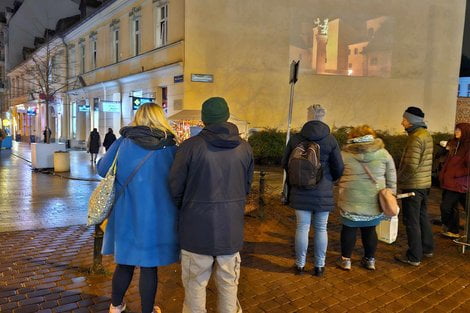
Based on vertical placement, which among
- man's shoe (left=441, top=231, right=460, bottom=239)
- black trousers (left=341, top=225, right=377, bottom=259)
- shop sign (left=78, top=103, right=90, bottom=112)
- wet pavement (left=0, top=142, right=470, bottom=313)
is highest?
shop sign (left=78, top=103, right=90, bottom=112)

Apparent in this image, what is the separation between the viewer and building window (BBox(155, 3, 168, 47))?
17.3 m

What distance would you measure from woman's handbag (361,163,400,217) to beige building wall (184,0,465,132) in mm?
12130

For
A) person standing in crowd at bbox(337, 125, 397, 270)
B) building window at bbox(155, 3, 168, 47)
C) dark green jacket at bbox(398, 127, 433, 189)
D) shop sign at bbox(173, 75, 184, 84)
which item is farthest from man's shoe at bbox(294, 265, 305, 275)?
building window at bbox(155, 3, 168, 47)

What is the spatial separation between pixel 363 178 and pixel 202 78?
40.0 feet

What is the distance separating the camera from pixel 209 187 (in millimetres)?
2854

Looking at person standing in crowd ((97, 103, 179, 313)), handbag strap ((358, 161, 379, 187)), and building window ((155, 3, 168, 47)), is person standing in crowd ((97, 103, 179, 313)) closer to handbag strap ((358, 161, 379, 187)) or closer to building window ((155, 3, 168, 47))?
handbag strap ((358, 161, 379, 187))

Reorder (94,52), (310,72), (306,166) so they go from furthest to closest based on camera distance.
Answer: (94,52)
(310,72)
(306,166)

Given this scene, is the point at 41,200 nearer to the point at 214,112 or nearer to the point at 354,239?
the point at 354,239

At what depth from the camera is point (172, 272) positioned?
4.67m

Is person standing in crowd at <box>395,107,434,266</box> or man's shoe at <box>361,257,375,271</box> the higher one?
person standing in crowd at <box>395,107,434,266</box>

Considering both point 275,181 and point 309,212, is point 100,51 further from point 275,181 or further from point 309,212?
point 309,212

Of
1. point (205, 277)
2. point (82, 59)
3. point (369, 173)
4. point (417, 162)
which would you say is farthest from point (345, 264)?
point (82, 59)

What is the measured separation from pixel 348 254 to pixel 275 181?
23.5 feet

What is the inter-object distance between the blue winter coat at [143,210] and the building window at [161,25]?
1521 centimetres
